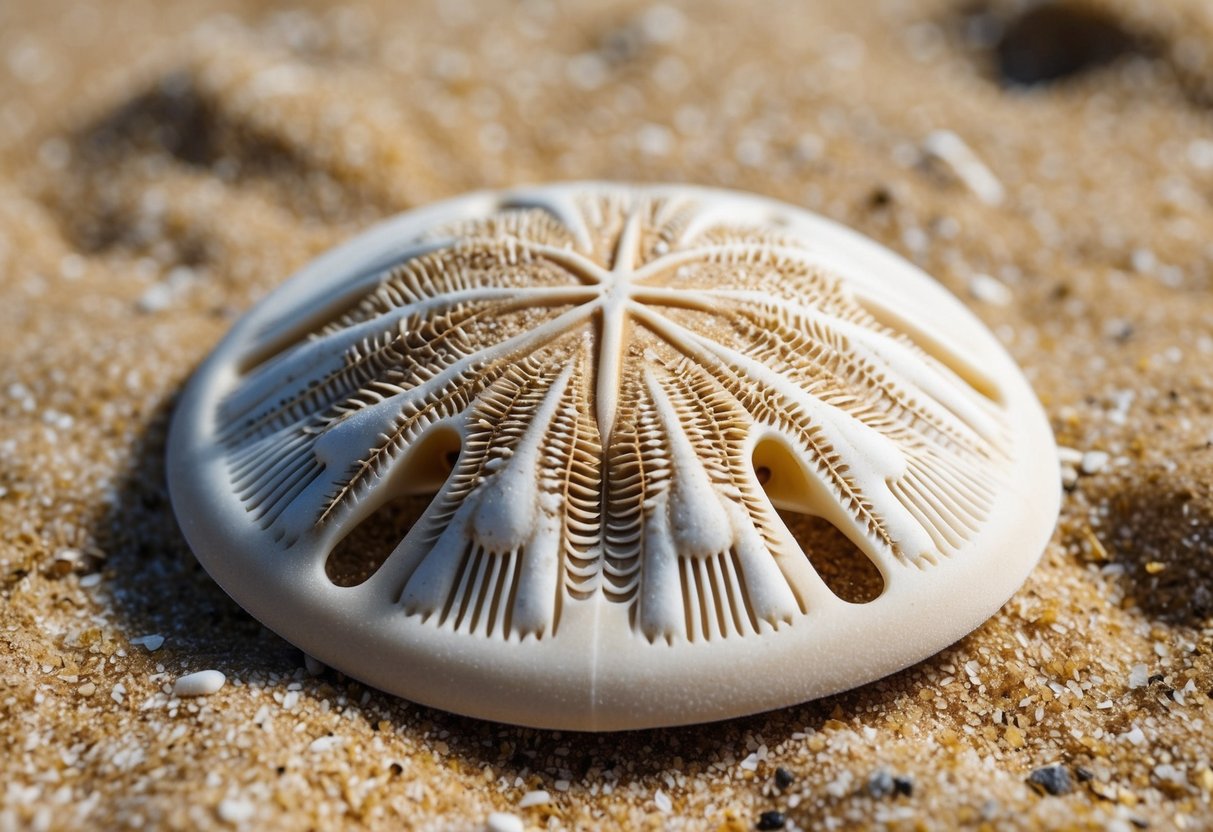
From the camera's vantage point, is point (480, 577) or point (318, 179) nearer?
point (480, 577)

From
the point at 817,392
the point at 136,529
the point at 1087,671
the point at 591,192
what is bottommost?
the point at 1087,671

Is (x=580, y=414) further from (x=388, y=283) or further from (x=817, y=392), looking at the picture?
(x=388, y=283)

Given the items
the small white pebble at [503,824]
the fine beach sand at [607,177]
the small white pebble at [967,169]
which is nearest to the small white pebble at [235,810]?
the fine beach sand at [607,177]

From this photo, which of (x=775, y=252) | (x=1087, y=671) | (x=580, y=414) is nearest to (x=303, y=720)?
(x=580, y=414)

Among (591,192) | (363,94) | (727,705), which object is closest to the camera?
(727,705)

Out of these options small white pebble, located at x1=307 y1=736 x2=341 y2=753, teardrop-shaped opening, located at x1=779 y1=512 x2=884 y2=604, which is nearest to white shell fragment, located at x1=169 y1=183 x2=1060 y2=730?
teardrop-shaped opening, located at x1=779 y1=512 x2=884 y2=604

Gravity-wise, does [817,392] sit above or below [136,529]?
above

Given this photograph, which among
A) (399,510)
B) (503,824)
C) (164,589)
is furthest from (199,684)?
(503,824)
